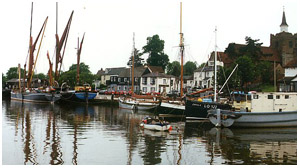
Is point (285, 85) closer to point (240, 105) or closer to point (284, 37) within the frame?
point (240, 105)

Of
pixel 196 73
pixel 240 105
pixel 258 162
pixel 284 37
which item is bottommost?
pixel 258 162

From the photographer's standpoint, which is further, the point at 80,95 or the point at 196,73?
the point at 196,73

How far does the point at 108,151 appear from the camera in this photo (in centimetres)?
2120

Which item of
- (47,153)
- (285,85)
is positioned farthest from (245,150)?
(285,85)

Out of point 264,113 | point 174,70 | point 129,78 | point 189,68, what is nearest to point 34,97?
point 129,78

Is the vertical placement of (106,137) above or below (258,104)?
below

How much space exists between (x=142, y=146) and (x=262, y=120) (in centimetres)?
1634

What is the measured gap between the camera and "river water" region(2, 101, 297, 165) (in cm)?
1889

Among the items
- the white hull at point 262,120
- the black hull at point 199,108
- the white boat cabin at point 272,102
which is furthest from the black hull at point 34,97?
the white boat cabin at point 272,102

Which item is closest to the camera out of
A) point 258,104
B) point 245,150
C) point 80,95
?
point 245,150

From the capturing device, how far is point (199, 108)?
124 feet

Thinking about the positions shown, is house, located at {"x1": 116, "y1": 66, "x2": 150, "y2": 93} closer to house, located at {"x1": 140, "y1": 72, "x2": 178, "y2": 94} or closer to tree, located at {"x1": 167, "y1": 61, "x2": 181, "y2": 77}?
house, located at {"x1": 140, "y1": 72, "x2": 178, "y2": 94}

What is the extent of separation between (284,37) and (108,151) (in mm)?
85391

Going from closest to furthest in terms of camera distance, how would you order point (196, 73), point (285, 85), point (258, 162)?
1. point (258, 162)
2. point (285, 85)
3. point (196, 73)
